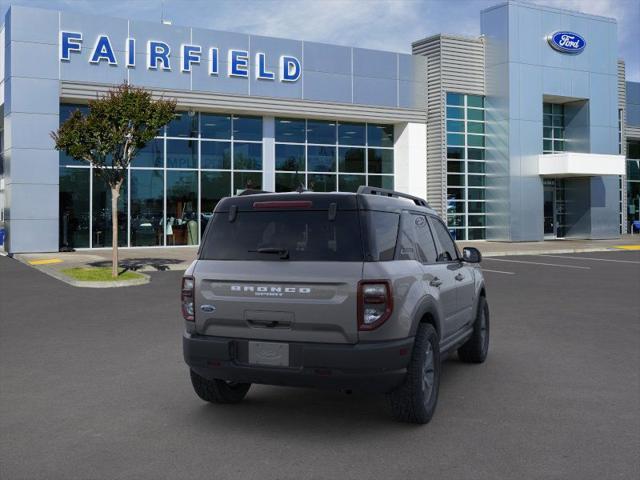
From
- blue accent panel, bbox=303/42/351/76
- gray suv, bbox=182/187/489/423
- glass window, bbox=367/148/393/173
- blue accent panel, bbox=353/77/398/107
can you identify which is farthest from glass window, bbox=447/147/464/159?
gray suv, bbox=182/187/489/423

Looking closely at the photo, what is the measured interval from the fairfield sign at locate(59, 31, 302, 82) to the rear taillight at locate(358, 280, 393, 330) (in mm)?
21727

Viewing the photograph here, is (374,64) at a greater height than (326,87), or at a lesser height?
greater

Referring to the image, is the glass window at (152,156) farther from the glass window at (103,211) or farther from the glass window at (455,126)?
the glass window at (455,126)

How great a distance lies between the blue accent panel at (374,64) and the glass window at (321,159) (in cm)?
342

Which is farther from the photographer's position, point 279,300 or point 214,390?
point 214,390

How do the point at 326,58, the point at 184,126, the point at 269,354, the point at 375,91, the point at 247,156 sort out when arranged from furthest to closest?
the point at 375,91 < the point at 326,58 < the point at 247,156 < the point at 184,126 < the point at 269,354

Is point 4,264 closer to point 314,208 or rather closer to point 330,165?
point 330,165

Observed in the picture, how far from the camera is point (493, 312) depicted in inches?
426

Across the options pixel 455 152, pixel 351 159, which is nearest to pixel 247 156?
pixel 351 159

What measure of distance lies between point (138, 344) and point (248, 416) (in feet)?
11.0

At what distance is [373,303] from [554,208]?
3096 cm

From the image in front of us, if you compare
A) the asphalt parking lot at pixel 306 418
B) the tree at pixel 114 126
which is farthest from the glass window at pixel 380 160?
the asphalt parking lot at pixel 306 418

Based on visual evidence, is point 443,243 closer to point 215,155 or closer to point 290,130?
point 215,155

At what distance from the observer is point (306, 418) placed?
211 inches
